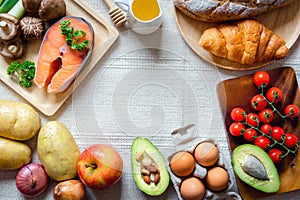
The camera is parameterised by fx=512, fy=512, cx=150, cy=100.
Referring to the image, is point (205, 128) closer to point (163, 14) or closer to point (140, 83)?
point (140, 83)

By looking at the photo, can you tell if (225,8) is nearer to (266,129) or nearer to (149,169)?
(266,129)

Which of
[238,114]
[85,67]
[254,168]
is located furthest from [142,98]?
[254,168]

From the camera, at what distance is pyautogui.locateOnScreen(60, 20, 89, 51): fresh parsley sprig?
5.41 ft

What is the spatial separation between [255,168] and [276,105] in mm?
242

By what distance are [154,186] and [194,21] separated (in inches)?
22.3

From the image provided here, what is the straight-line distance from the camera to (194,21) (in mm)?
1729

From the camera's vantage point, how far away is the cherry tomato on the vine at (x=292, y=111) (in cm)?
168

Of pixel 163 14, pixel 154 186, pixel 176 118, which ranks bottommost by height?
pixel 154 186

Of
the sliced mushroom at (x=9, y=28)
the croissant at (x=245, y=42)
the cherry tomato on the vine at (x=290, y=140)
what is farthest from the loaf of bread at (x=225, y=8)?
the sliced mushroom at (x=9, y=28)

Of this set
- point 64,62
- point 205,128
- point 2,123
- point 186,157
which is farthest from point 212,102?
point 2,123

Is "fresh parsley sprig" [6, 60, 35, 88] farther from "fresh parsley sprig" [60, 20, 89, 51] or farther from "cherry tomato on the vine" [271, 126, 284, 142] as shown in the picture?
"cherry tomato on the vine" [271, 126, 284, 142]

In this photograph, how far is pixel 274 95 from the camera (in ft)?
5.49

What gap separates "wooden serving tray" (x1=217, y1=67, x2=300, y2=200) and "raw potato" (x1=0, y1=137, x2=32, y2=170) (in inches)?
26.2

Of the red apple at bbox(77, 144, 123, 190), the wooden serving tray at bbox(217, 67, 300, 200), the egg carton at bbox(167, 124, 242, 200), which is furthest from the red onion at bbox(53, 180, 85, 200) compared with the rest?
the wooden serving tray at bbox(217, 67, 300, 200)
